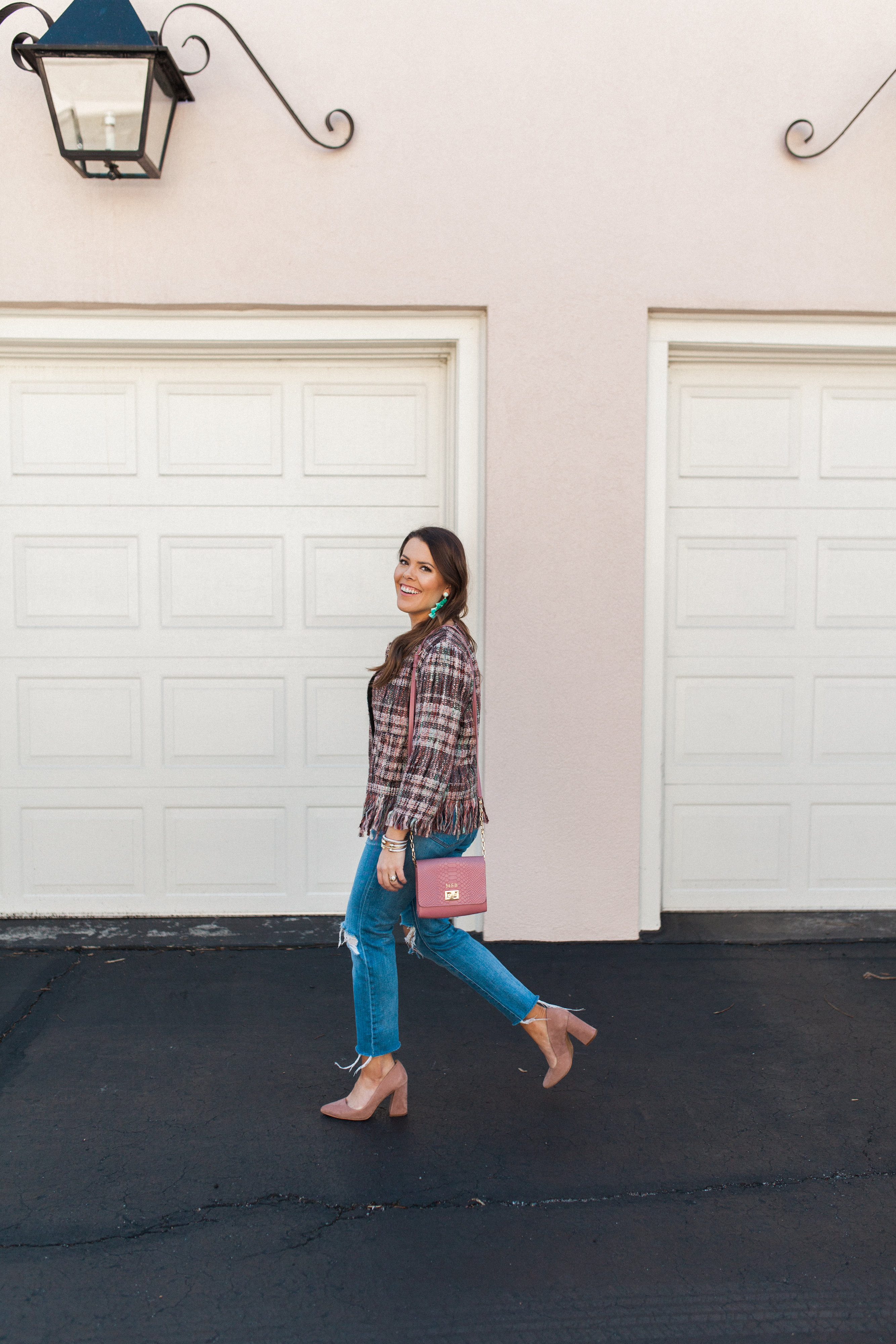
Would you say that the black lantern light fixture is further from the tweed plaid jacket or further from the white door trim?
the tweed plaid jacket

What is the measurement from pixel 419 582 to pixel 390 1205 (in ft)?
5.10

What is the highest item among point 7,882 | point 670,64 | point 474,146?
point 670,64

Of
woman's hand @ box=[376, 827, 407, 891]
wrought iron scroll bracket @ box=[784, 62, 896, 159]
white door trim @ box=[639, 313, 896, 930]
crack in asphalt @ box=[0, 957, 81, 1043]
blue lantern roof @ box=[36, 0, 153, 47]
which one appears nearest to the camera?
woman's hand @ box=[376, 827, 407, 891]

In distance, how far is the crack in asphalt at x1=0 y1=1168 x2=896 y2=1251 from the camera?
2219mm

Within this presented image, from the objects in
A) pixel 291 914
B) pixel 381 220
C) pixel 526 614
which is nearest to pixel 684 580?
pixel 526 614

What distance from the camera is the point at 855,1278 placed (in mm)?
2111

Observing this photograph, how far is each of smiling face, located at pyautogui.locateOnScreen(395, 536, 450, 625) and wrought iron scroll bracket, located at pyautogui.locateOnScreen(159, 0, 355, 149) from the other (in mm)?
1942

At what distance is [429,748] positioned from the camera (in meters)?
2.50

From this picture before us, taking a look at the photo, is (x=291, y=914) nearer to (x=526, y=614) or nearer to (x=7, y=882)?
(x=7, y=882)

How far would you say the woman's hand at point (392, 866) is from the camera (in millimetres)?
2486

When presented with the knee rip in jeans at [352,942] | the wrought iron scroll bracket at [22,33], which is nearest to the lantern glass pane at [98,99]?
the wrought iron scroll bracket at [22,33]

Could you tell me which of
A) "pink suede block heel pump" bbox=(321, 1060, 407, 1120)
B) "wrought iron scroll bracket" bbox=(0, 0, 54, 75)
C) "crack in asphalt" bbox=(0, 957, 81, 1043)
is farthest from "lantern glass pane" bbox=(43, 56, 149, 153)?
"pink suede block heel pump" bbox=(321, 1060, 407, 1120)

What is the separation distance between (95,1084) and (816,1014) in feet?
7.76

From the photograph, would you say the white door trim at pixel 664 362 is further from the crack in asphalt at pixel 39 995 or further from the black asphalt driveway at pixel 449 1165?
the crack in asphalt at pixel 39 995
